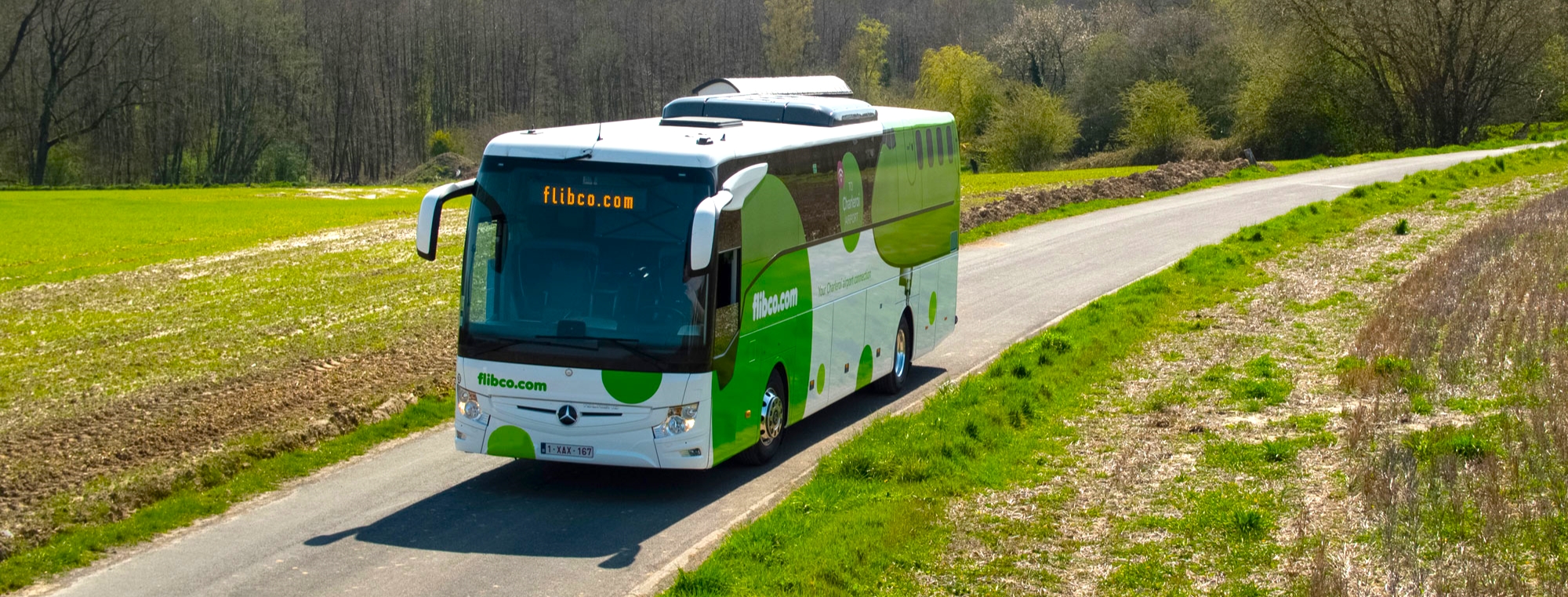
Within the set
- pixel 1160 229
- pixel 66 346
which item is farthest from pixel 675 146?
pixel 1160 229

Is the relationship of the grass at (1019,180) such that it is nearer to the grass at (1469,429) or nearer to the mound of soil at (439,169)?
the grass at (1469,429)

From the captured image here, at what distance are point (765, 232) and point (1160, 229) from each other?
22.6 meters

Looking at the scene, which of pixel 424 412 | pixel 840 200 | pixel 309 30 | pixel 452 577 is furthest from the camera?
pixel 309 30

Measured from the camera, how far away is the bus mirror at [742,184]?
12.1 metres

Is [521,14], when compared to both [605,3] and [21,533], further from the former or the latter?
[21,533]

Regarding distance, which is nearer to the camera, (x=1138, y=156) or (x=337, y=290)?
(x=337, y=290)

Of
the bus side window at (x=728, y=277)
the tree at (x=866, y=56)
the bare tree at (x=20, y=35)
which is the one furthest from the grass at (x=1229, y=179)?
the bare tree at (x=20, y=35)

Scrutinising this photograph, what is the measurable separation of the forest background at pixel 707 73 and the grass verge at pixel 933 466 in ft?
163

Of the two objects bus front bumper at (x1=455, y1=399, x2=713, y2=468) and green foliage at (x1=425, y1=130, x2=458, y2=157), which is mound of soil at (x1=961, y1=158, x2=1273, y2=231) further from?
green foliage at (x1=425, y1=130, x2=458, y2=157)

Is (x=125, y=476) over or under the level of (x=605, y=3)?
under

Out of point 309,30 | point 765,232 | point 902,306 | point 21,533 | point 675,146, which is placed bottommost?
point 21,533

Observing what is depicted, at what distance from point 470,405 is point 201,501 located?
2611 mm

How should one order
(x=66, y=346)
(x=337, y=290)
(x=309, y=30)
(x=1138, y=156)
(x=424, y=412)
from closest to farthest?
1. (x=424, y=412)
2. (x=66, y=346)
3. (x=337, y=290)
4. (x=1138, y=156)
5. (x=309, y=30)

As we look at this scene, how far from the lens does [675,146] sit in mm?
12219
